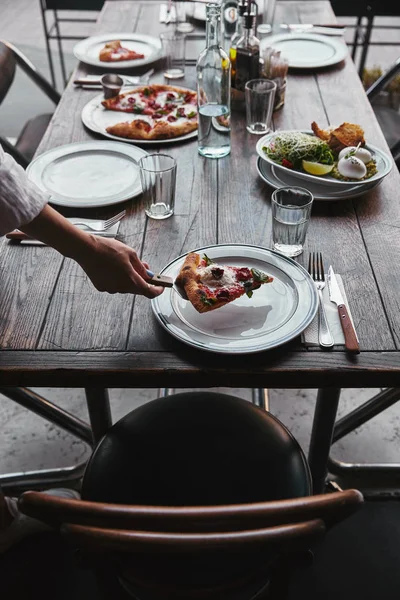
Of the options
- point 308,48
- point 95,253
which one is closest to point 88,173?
point 95,253

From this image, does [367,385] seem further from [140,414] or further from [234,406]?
[140,414]

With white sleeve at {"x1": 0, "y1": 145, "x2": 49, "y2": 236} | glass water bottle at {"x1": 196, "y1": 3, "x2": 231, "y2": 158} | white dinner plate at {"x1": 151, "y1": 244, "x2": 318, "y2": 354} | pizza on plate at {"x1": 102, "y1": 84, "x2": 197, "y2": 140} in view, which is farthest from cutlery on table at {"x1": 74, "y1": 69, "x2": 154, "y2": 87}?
white sleeve at {"x1": 0, "y1": 145, "x2": 49, "y2": 236}

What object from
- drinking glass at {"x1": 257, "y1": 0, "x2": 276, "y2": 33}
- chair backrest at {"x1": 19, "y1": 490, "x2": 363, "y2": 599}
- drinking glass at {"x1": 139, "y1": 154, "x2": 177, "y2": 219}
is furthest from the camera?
drinking glass at {"x1": 257, "y1": 0, "x2": 276, "y2": 33}

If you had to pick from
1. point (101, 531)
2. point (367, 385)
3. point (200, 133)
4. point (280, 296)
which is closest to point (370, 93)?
point (200, 133)

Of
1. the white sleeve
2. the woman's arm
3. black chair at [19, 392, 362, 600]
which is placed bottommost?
black chair at [19, 392, 362, 600]

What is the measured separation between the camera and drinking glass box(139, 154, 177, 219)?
1.35 meters

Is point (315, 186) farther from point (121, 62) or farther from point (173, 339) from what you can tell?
point (121, 62)

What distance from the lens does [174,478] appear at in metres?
1.16

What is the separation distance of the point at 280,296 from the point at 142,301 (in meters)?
0.26

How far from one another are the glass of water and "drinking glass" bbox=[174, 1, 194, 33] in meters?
1.27

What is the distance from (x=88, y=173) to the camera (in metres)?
1.52

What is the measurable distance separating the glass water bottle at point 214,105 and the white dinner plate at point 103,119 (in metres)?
0.09

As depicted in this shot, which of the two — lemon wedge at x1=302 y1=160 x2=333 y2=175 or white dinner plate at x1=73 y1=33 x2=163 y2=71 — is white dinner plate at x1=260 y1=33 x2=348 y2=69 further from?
lemon wedge at x1=302 y1=160 x2=333 y2=175

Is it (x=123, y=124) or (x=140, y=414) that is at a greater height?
(x=123, y=124)
